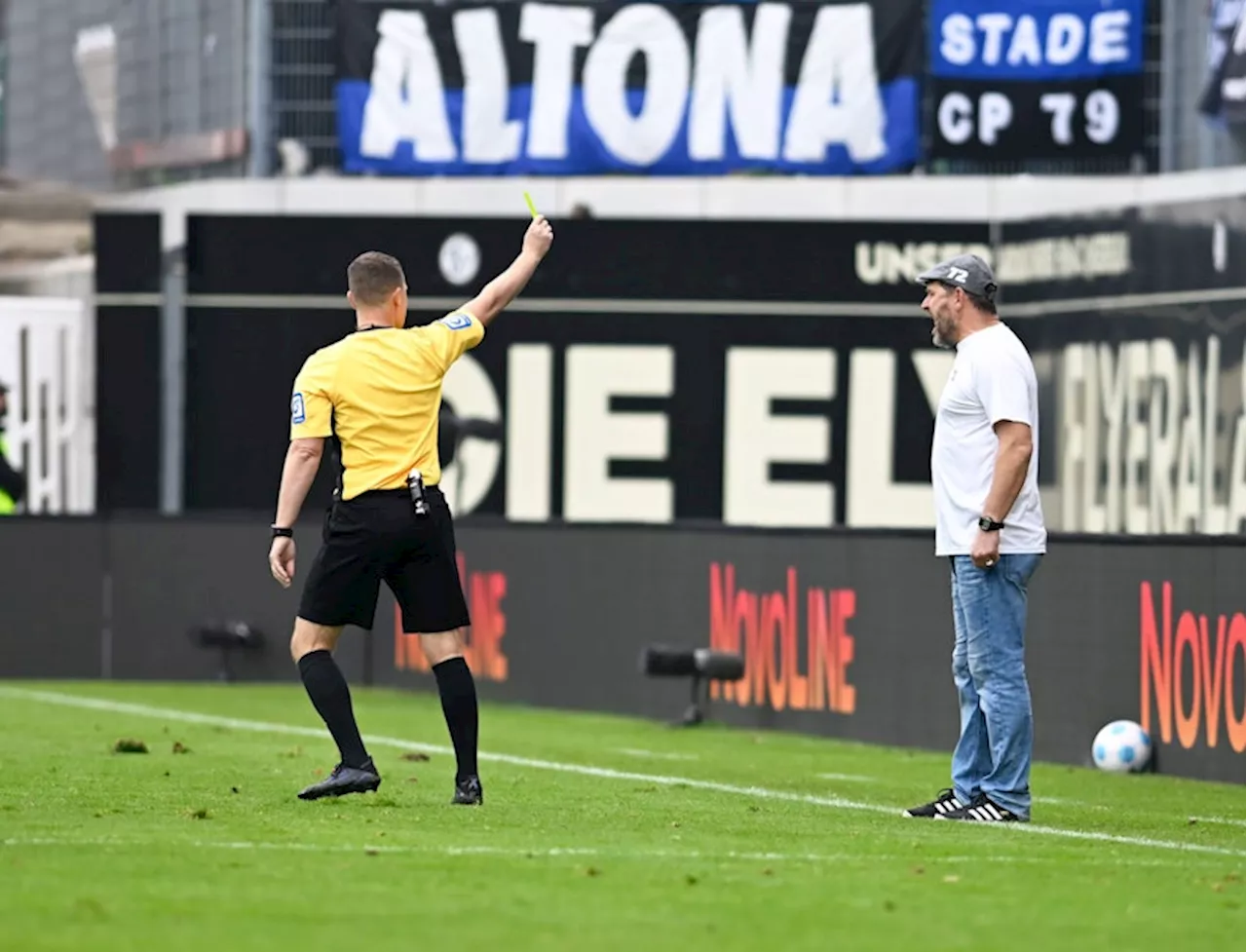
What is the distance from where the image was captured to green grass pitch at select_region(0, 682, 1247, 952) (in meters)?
7.51

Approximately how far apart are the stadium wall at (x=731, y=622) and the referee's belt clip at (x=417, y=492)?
4791 mm

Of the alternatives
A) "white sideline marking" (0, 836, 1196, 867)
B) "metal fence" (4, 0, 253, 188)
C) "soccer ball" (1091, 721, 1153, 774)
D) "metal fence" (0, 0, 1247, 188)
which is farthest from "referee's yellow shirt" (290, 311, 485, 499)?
"metal fence" (4, 0, 253, 188)

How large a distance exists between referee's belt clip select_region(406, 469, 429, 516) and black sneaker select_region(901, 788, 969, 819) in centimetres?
204

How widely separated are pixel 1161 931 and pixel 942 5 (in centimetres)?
2134

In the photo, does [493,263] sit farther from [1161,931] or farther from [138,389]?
[1161,931]

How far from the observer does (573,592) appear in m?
20.4

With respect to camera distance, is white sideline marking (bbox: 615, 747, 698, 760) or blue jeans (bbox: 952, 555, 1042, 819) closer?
blue jeans (bbox: 952, 555, 1042, 819)

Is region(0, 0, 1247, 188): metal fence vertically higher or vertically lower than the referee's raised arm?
higher

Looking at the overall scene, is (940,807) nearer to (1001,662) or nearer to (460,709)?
(1001,662)

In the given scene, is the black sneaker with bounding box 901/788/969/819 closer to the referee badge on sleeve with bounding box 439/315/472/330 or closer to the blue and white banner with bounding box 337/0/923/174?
the referee badge on sleeve with bounding box 439/315/472/330

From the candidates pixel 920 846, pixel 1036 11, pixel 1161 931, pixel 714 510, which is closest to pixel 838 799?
pixel 920 846

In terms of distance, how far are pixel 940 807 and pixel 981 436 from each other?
1.32 meters

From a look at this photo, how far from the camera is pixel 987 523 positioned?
1061 cm

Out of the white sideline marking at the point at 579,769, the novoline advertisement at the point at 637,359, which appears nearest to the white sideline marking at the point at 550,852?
the white sideline marking at the point at 579,769
